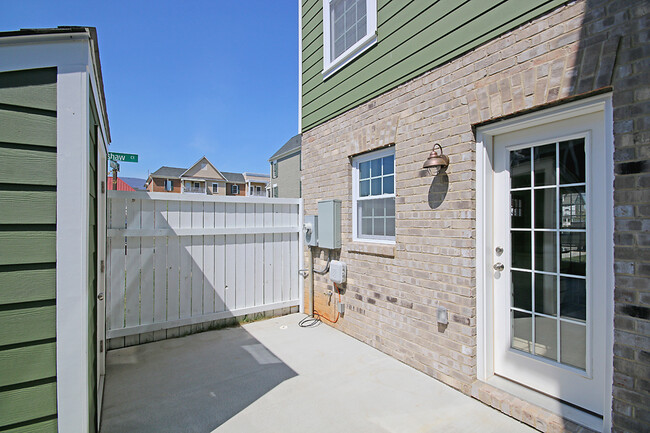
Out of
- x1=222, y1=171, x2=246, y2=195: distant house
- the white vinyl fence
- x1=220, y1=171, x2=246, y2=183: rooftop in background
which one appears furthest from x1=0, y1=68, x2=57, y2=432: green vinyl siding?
x1=220, y1=171, x2=246, y2=183: rooftop in background

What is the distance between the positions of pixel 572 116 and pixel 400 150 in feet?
5.10

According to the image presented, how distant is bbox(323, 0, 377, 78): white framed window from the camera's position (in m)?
3.91

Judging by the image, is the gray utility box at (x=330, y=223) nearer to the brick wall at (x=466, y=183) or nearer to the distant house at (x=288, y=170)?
the brick wall at (x=466, y=183)

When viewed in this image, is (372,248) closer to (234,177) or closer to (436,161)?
(436,161)

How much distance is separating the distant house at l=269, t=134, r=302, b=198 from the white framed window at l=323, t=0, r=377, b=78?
62.8ft

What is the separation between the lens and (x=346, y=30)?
14.8 feet

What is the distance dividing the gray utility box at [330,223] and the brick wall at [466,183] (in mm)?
117

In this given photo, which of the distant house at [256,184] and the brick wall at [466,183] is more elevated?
the distant house at [256,184]

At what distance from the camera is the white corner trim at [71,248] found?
1.63 meters

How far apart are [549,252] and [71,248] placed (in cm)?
311

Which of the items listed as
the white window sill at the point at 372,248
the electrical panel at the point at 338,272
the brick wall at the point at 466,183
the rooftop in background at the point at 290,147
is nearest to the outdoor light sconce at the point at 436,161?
the brick wall at the point at 466,183

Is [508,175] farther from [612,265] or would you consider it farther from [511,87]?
[612,265]

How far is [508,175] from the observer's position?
9.04 ft

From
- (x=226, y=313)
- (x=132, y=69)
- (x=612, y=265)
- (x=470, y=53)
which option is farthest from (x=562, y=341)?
(x=132, y=69)
